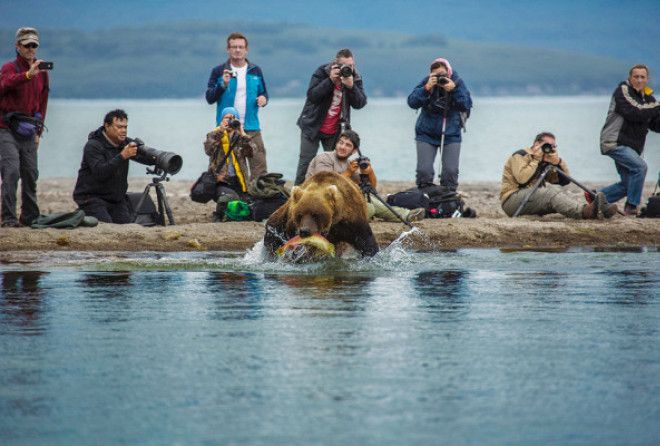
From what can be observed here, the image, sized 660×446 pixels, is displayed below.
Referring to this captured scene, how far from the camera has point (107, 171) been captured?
14.7 metres

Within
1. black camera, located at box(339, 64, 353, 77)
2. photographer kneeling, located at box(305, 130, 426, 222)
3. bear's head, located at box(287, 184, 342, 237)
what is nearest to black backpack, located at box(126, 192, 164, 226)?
photographer kneeling, located at box(305, 130, 426, 222)

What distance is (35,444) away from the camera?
6.35 meters

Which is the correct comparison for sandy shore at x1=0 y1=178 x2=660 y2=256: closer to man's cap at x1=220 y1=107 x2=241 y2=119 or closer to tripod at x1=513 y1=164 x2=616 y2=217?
tripod at x1=513 y1=164 x2=616 y2=217

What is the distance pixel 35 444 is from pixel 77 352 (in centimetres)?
195

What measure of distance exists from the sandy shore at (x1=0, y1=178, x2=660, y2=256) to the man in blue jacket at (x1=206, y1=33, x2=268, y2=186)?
1.01 m

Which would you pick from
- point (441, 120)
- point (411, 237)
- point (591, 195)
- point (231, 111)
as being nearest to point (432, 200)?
point (441, 120)

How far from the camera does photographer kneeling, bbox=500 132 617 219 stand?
15758 millimetres

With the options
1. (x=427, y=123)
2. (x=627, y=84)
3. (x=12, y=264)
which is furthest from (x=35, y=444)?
(x=627, y=84)

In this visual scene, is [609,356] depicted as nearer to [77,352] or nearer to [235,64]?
[77,352]

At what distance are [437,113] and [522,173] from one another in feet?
4.03

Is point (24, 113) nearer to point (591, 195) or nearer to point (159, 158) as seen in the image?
point (159, 158)

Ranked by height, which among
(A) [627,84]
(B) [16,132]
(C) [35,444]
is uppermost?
(A) [627,84]

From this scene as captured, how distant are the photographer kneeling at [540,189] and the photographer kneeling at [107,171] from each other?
436cm

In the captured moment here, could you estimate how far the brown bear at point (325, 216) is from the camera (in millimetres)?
11875
